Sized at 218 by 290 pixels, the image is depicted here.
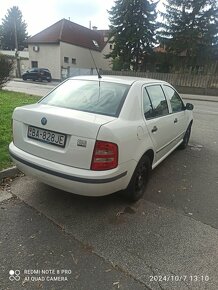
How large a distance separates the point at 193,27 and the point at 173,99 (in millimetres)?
26151

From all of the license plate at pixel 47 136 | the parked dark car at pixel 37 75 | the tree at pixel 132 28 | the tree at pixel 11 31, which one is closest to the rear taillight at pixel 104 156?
the license plate at pixel 47 136

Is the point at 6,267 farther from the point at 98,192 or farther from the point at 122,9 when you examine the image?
the point at 122,9

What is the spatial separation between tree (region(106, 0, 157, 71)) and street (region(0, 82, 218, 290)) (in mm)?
29091

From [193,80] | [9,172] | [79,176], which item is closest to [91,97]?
[79,176]

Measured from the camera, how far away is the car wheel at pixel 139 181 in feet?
12.0

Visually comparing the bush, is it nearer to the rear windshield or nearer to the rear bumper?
the rear windshield

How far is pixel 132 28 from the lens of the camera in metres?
30.7

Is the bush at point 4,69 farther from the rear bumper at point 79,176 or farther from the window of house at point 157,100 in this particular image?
the rear bumper at point 79,176

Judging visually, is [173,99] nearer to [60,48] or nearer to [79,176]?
[79,176]

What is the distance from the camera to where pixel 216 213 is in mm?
3730

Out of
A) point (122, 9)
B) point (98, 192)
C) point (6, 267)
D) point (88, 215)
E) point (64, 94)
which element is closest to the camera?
point (6, 267)

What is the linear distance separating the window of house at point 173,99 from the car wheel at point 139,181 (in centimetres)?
155

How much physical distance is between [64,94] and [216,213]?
259 centimetres

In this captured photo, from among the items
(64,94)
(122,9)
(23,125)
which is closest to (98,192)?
(23,125)
